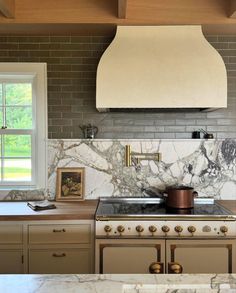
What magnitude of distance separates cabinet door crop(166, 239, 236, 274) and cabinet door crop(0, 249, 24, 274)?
1.14 meters

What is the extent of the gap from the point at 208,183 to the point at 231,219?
703 millimetres

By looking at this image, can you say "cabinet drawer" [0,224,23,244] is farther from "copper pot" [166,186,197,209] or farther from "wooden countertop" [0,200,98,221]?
"copper pot" [166,186,197,209]

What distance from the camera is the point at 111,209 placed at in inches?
114

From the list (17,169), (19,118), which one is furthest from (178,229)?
(19,118)

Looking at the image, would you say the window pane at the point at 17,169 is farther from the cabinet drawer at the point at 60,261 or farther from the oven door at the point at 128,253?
the oven door at the point at 128,253

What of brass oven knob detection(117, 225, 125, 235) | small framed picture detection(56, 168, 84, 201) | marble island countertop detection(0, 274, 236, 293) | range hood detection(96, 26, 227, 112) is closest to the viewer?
marble island countertop detection(0, 274, 236, 293)

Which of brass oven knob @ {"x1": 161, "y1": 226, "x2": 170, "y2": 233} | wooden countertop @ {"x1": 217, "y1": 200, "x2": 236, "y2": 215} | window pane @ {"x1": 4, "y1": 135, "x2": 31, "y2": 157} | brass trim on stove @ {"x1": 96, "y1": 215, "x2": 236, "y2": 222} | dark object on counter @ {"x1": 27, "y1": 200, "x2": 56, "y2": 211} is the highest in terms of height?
window pane @ {"x1": 4, "y1": 135, "x2": 31, "y2": 157}

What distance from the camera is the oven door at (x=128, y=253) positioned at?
2.62m

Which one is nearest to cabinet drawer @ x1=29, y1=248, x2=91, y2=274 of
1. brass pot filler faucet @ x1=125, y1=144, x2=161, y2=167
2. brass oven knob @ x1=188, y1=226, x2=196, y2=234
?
brass oven knob @ x1=188, y1=226, x2=196, y2=234

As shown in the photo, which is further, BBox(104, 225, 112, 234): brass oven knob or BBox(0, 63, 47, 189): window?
BBox(0, 63, 47, 189): window

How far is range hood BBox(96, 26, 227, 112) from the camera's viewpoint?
9.30ft

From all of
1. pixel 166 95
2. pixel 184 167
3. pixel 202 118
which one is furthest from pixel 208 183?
pixel 166 95

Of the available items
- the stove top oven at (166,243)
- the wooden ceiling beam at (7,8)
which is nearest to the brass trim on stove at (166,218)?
the stove top oven at (166,243)

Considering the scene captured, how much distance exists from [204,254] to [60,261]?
1109 mm
